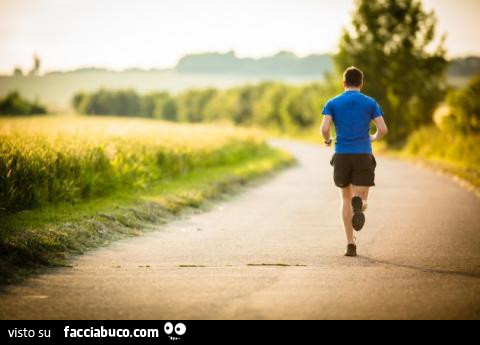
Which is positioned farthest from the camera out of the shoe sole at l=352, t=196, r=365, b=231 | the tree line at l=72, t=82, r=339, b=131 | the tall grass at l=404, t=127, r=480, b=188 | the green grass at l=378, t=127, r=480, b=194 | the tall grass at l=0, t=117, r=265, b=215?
the tree line at l=72, t=82, r=339, b=131

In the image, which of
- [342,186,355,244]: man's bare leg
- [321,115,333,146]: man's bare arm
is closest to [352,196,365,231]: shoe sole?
[342,186,355,244]: man's bare leg

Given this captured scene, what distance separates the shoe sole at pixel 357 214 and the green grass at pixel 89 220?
12.0 feet

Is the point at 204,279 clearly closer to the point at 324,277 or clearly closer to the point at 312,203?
the point at 324,277

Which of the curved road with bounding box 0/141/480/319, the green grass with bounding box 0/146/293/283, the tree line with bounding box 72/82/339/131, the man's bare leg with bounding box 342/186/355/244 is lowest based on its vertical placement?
the curved road with bounding box 0/141/480/319

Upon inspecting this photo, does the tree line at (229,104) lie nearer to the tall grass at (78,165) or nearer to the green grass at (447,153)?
the green grass at (447,153)

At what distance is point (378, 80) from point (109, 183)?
29726mm

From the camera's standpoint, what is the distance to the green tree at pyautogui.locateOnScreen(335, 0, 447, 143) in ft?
129

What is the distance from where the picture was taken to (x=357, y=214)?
7852mm

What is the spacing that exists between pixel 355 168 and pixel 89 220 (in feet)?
14.3

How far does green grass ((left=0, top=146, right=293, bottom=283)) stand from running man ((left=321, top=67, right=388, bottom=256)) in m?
3.65

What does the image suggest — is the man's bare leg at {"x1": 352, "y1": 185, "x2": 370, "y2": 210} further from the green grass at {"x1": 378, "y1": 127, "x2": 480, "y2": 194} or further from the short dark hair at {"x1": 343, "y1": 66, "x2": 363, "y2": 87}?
the green grass at {"x1": 378, "y1": 127, "x2": 480, "y2": 194}

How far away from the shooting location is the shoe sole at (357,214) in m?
7.84
